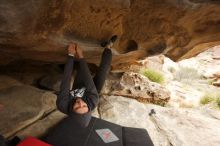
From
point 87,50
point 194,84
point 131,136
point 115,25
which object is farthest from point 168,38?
point 194,84

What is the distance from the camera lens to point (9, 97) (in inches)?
178

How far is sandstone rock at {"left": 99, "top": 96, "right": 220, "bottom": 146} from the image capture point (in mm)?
4785

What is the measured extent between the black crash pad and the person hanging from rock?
→ 52 centimetres

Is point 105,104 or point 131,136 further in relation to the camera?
point 105,104

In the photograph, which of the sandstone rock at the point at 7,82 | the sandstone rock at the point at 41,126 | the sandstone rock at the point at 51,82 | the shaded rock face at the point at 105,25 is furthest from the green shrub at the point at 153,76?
the sandstone rock at the point at 7,82

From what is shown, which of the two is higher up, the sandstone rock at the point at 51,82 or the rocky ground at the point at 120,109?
the sandstone rock at the point at 51,82

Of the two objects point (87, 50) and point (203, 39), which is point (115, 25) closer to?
point (87, 50)

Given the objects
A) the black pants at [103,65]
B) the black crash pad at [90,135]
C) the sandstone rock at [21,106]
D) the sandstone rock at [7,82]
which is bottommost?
the black crash pad at [90,135]

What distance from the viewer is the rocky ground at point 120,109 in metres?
4.18

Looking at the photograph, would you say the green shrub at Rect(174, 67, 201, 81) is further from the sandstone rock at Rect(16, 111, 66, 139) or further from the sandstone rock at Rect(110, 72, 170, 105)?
the sandstone rock at Rect(16, 111, 66, 139)

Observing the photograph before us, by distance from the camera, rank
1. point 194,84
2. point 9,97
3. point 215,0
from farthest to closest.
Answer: point 194,84 < point 9,97 < point 215,0

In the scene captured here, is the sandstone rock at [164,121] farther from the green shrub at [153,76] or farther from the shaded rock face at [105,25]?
the green shrub at [153,76]

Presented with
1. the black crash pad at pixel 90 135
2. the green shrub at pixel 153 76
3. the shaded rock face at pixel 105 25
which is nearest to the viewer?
the shaded rock face at pixel 105 25

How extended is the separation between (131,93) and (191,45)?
203 centimetres
